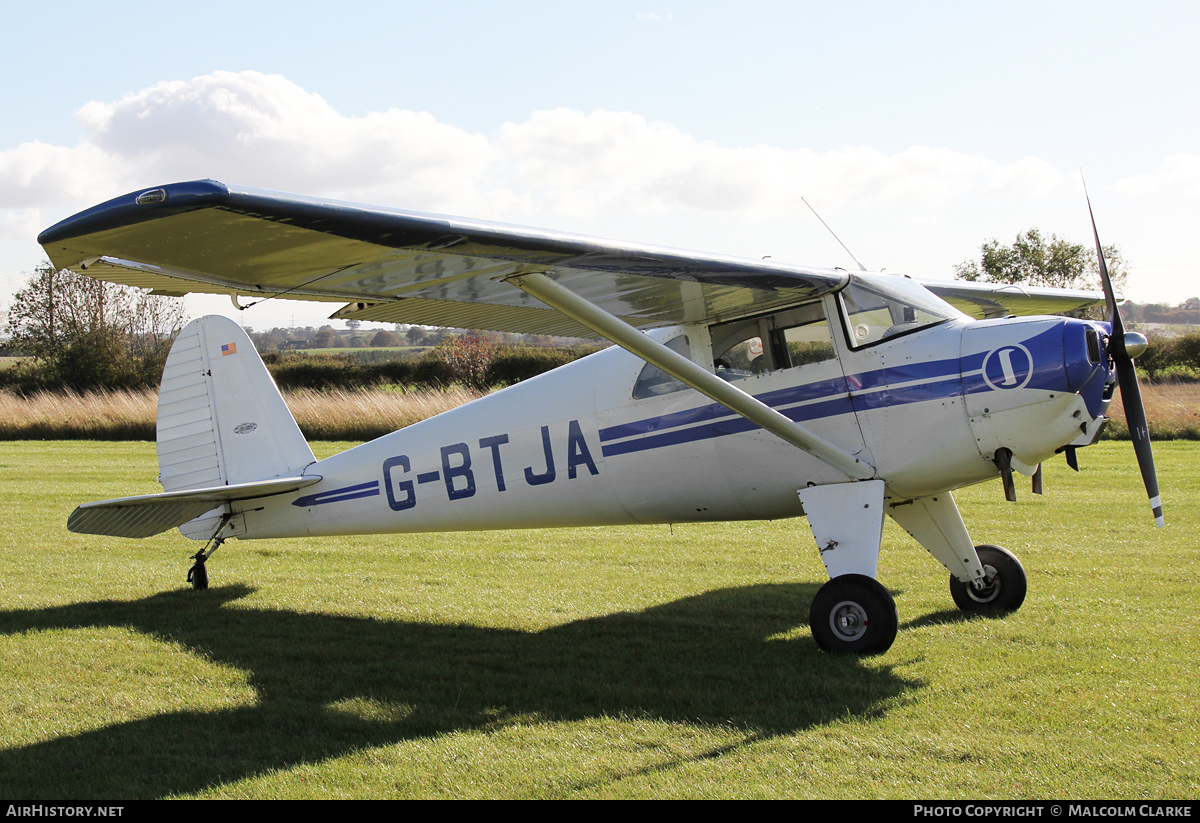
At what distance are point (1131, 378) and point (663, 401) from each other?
2975 mm

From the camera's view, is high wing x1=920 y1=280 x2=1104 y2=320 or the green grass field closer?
the green grass field

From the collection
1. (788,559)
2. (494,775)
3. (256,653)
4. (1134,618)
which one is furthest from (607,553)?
(494,775)

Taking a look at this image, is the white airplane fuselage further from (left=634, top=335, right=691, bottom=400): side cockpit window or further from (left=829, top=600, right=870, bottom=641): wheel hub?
(left=829, top=600, right=870, bottom=641): wheel hub

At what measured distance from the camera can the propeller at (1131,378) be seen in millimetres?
5617

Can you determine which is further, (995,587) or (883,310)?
(995,587)

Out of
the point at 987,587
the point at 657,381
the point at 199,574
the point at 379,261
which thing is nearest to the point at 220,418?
the point at 199,574

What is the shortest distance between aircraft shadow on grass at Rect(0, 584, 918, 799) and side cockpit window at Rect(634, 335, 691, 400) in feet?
5.60

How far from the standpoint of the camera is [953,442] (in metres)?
5.71

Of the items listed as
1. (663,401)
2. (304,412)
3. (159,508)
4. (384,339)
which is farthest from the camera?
(384,339)

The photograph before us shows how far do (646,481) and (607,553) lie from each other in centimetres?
325

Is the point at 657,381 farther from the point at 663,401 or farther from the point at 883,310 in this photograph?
the point at 883,310

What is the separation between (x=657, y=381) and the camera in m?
6.54

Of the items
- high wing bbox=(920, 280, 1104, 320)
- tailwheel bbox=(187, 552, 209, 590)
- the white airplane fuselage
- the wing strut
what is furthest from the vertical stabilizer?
high wing bbox=(920, 280, 1104, 320)

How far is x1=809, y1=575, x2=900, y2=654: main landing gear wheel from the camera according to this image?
214 inches
